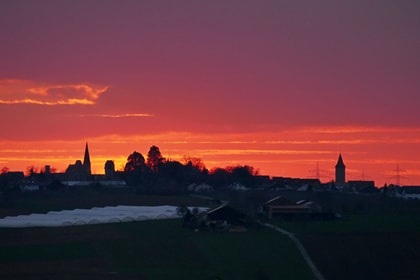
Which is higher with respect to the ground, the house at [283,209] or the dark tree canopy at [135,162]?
the dark tree canopy at [135,162]

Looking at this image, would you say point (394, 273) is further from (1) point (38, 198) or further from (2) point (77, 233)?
(1) point (38, 198)

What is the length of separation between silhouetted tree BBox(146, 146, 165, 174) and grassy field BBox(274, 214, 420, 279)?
79387mm

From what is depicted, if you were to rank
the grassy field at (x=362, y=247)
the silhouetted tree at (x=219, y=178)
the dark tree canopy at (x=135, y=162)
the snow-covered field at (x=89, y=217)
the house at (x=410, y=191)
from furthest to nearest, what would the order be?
the dark tree canopy at (x=135, y=162)
the silhouetted tree at (x=219, y=178)
the house at (x=410, y=191)
the snow-covered field at (x=89, y=217)
the grassy field at (x=362, y=247)

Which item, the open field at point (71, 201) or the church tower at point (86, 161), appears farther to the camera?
the church tower at point (86, 161)

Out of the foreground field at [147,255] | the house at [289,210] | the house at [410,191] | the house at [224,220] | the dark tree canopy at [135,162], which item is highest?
the dark tree canopy at [135,162]

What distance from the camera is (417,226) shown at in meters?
51.8

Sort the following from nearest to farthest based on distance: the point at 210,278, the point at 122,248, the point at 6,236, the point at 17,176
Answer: the point at 210,278
the point at 122,248
the point at 6,236
the point at 17,176

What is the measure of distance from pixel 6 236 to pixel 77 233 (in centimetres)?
352

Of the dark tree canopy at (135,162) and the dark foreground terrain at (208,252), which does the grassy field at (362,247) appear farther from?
the dark tree canopy at (135,162)

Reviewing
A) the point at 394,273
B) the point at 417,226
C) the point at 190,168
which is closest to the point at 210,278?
the point at 394,273

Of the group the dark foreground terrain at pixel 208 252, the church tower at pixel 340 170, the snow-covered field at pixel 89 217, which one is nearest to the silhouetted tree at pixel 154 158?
the church tower at pixel 340 170

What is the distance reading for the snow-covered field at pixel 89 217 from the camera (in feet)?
177

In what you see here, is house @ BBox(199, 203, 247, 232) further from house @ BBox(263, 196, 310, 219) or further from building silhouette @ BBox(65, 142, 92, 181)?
building silhouette @ BBox(65, 142, 92, 181)

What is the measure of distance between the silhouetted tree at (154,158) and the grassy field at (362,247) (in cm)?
7939
